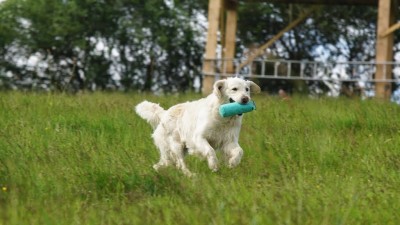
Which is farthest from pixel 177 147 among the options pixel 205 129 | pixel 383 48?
pixel 383 48

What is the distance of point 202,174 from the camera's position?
639cm

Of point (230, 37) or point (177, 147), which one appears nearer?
point (177, 147)

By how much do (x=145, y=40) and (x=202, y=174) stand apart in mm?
21655

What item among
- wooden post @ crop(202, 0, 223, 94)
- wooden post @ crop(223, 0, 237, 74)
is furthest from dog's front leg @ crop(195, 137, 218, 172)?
wooden post @ crop(223, 0, 237, 74)

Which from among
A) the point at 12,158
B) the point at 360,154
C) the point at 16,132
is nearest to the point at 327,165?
the point at 360,154

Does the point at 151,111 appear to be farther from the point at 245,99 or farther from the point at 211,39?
the point at 211,39

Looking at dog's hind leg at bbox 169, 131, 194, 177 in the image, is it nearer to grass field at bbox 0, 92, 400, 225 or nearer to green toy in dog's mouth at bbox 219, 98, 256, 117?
grass field at bbox 0, 92, 400, 225

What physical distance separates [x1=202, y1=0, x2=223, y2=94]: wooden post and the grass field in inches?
312

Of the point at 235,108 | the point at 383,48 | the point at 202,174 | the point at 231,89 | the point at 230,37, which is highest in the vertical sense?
the point at 230,37

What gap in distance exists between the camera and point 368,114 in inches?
403

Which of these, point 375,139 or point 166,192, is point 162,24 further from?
point 166,192

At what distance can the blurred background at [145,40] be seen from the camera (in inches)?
1058

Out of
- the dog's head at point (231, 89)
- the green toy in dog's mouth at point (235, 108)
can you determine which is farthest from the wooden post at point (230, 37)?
the green toy in dog's mouth at point (235, 108)

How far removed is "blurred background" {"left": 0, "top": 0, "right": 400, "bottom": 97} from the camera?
88.2 ft
